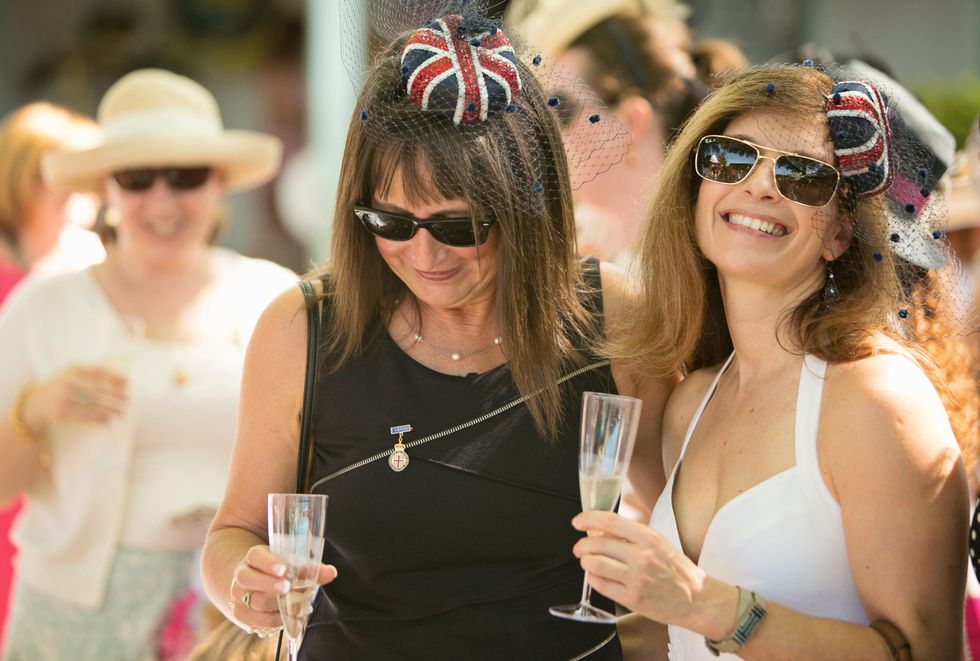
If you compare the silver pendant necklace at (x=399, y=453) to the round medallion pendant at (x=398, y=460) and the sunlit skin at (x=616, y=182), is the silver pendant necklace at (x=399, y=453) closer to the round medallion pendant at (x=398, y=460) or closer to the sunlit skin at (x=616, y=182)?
the round medallion pendant at (x=398, y=460)

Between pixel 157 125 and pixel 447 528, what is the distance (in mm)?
2735

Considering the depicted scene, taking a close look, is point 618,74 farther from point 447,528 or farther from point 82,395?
point 447,528

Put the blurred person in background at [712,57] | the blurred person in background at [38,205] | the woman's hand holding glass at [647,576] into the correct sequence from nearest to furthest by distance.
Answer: the woman's hand holding glass at [647,576], the blurred person in background at [712,57], the blurred person in background at [38,205]

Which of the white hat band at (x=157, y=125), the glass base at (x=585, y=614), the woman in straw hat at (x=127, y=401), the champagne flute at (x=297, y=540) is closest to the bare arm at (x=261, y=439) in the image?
the champagne flute at (x=297, y=540)

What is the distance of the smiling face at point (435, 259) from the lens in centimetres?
272

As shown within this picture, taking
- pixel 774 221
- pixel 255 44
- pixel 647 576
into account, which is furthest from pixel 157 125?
pixel 255 44

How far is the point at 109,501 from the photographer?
4277mm

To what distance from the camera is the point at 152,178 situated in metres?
4.65

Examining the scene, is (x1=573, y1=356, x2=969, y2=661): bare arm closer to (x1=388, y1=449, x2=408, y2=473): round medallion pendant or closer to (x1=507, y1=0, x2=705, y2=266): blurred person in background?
(x1=388, y1=449, x2=408, y2=473): round medallion pendant

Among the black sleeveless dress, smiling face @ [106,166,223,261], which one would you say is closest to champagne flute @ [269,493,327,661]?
the black sleeveless dress

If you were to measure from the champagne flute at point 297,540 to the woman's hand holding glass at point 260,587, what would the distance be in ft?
0.06

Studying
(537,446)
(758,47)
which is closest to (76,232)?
(537,446)

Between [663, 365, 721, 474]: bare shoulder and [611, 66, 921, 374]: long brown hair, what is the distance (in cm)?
5

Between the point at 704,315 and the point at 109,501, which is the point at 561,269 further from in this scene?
the point at 109,501
